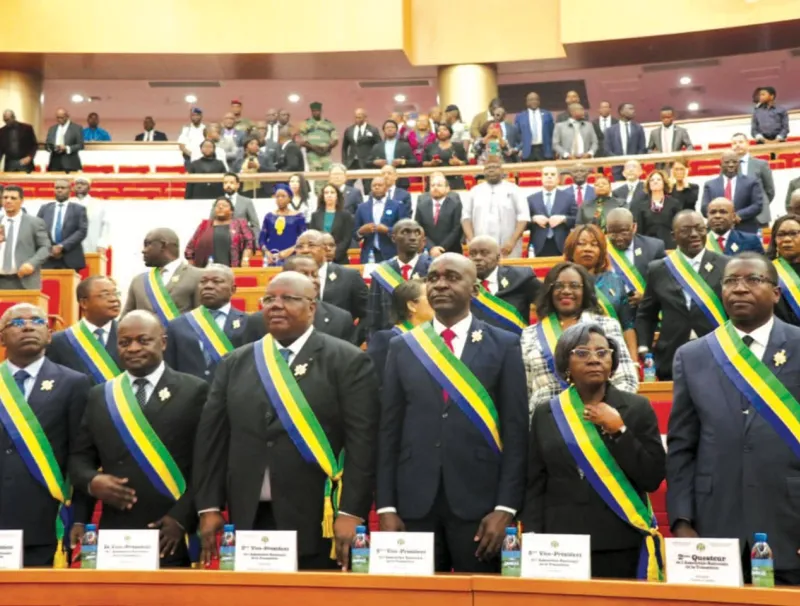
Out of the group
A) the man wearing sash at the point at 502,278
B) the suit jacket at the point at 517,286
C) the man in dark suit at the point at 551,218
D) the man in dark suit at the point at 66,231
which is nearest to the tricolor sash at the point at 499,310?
the man wearing sash at the point at 502,278

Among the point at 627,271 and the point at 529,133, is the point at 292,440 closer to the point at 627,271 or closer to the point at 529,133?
the point at 627,271

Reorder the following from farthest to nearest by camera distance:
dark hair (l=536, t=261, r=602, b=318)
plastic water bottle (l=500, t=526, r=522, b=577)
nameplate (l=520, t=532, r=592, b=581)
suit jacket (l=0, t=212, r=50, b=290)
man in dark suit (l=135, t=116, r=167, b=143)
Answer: man in dark suit (l=135, t=116, r=167, b=143) → suit jacket (l=0, t=212, r=50, b=290) → dark hair (l=536, t=261, r=602, b=318) → plastic water bottle (l=500, t=526, r=522, b=577) → nameplate (l=520, t=532, r=592, b=581)

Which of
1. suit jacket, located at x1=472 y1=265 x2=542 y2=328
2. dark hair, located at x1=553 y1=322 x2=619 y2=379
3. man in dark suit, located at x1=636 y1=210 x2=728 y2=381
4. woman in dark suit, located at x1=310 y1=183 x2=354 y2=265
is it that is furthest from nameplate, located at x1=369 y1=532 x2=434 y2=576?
woman in dark suit, located at x1=310 y1=183 x2=354 y2=265

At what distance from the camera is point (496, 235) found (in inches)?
376

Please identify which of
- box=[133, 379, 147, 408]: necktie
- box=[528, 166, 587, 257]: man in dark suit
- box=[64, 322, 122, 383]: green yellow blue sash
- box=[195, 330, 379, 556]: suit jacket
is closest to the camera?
box=[195, 330, 379, 556]: suit jacket

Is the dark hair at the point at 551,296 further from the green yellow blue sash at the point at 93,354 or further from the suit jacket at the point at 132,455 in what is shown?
the green yellow blue sash at the point at 93,354

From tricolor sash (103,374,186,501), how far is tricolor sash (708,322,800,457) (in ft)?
6.04

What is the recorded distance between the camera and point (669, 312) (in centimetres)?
600

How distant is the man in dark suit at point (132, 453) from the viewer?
387 centimetres

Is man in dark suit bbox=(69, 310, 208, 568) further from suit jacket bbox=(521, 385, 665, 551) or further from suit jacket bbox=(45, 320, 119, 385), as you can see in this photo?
suit jacket bbox=(521, 385, 665, 551)

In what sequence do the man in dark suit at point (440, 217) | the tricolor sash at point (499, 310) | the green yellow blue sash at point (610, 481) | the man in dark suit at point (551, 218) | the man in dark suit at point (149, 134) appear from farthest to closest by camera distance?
the man in dark suit at point (149, 134) < the man in dark suit at point (551, 218) < the man in dark suit at point (440, 217) < the tricolor sash at point (499, 310) < the green yellow blue sash at point (610, 481)

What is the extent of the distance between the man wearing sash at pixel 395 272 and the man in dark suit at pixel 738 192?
319 centimetres

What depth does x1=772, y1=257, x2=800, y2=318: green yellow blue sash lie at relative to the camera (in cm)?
534

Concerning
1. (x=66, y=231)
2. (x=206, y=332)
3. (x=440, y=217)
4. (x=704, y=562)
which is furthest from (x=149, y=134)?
(x=704, y=562)
